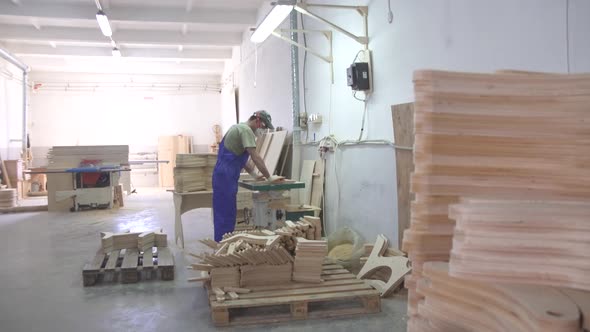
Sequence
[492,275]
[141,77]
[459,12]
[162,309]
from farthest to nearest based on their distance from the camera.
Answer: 1. [141,77]
2. [162,309]
3. [459,12]
4. [492,275]

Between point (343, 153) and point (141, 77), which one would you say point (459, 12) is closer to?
point (343, 153)

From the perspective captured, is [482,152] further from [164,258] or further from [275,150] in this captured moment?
[275,150]

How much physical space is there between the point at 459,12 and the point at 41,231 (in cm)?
704

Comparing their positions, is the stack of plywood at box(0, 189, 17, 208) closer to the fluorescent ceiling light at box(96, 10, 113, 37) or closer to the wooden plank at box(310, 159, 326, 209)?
the fluorescent ceiling light at box(96, 10, 113, 37)

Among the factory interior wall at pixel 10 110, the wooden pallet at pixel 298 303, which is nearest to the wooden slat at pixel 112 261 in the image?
the wooden pallet at pixel 298 303

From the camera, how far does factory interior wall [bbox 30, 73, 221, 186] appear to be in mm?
15750

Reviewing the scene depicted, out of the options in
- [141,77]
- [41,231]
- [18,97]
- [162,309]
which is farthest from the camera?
[141,77]

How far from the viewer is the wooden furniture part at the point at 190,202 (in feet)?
20.1

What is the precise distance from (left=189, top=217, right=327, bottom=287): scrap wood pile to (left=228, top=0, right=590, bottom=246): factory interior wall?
3.39 ft

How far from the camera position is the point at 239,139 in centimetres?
528

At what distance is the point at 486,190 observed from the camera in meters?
1.52

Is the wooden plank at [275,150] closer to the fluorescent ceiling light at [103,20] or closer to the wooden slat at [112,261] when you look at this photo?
the wooden slat at [112,261]

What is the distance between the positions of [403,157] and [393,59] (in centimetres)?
95


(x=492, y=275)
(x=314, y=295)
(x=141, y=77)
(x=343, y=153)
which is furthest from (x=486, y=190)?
(x=141, y=77)
